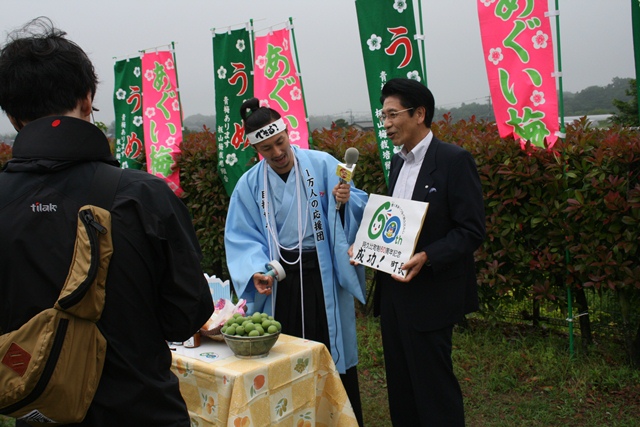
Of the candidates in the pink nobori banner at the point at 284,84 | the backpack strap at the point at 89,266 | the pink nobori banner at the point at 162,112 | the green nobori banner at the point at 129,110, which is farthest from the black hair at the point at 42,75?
the green nobori banner at the point at 129,110

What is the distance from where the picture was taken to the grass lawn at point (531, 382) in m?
3.88

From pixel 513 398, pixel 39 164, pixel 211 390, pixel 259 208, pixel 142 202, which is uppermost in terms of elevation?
pixel 39 164

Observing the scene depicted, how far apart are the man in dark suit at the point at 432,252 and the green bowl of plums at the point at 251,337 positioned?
68cm

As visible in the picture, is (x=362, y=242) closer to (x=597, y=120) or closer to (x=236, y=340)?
(x=236, y=340)

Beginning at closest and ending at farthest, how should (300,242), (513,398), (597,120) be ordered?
1. (300,242)
2. (513,398)
3. (597,120)

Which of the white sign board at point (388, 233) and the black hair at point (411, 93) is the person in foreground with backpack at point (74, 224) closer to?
the white sign board at point (388, 233)

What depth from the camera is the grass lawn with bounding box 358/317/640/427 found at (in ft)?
12.7

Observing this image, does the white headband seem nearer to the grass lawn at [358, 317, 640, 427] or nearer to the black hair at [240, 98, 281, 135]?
the black hair at [240, 98, 281, 135]

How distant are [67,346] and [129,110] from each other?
7508mm

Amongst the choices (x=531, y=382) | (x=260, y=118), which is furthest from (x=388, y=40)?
(x=531, y=382)

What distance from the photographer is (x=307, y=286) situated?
3.39 metres

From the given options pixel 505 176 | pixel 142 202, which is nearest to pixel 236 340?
pixel 142 202

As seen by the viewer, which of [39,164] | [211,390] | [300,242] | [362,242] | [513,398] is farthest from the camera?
[513,398]

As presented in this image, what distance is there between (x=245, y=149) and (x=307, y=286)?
3734 millimetres
